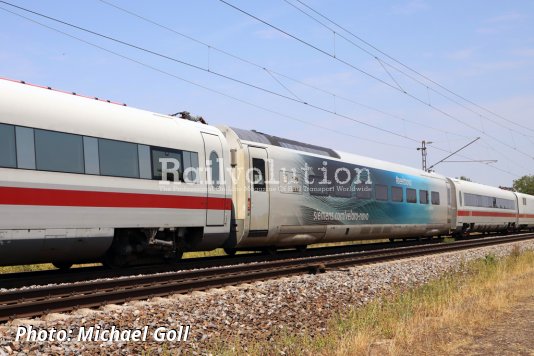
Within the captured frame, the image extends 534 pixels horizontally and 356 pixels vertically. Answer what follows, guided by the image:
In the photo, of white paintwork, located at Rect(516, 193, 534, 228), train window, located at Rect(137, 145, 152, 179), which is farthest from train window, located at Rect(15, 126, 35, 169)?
white paintwork, located at Rect(516, 193, 534, 228)

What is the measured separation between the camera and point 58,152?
9.69 meters

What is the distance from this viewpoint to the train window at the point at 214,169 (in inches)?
519

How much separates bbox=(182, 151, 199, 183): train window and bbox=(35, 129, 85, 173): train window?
279 centimetres

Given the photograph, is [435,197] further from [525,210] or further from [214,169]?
[525,210]

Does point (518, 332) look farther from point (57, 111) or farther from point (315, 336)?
point (57, 111)

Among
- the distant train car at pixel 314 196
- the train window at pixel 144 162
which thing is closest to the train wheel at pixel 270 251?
the distant train car at pixel 314 196

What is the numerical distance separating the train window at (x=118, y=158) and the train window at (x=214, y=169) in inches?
94.4

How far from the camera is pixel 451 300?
9836mm

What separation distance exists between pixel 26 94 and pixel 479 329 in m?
8.17

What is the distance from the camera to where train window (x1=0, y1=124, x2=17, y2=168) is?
8812 millimetres

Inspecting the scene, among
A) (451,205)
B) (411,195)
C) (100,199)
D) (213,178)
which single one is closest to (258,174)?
(213,178)

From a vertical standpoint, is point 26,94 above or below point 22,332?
above

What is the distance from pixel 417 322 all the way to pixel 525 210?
40616mm

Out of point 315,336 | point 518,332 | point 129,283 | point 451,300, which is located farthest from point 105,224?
point 518,332
